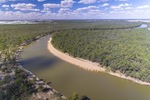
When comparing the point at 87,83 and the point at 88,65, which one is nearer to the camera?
the point at 87,83

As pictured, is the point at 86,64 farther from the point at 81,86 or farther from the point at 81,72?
the point at 81,86

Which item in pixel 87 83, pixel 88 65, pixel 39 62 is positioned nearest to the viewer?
pixel 87 83

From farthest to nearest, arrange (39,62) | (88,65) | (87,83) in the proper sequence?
(39,62) < (88,65) < (87,83)

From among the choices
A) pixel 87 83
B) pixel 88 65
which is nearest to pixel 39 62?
pixel 88 65

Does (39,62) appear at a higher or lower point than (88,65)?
lower

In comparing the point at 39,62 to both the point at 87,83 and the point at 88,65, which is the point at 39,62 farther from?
the point at 87,83

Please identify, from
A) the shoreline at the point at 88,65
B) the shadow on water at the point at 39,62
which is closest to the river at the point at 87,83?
the shadow on water at the point at 39,62

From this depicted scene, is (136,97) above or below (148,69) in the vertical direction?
below

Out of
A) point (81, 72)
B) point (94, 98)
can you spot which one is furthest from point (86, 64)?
point (94, 98)

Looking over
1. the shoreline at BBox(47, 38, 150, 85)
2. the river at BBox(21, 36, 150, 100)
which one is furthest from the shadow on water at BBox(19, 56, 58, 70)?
the shoreline at BBox(47, 38, 150, 85)
